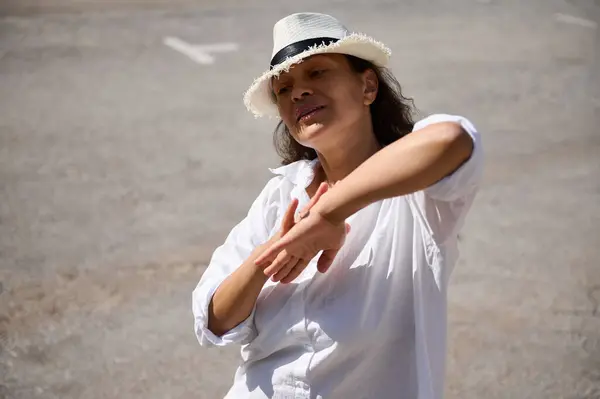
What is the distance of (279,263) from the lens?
5.72 feet

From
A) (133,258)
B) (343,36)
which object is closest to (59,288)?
(133,258)

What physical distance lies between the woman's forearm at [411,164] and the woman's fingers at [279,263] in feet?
0.69

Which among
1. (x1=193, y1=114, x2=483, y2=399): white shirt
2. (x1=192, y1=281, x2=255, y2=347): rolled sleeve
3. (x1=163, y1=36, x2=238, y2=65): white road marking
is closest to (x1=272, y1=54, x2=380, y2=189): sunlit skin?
(x1=193, y1=114, x2=483, y2=399): white shirt

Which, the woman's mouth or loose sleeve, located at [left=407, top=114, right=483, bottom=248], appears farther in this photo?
the woman's mouth

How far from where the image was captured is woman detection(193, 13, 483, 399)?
173 cm

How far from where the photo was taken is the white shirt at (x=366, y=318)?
1772 millimetres

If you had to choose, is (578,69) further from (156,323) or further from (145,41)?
(156,323)

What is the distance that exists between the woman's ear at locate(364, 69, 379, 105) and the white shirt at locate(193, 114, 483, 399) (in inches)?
10.5

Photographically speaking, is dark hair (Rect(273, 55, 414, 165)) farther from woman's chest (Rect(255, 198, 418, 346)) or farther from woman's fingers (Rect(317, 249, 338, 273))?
woman's fingers (Rect(317, 249, 338, 273))

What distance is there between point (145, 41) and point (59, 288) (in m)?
3.66

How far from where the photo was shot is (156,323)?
13.2 feet

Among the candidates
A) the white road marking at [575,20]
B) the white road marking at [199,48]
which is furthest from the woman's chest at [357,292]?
the white road marking at [575,20]

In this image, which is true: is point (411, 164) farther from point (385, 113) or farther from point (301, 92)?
point (385, 113)

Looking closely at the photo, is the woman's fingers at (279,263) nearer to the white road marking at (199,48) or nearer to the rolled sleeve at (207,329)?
the rolled sleeve at (207,329)
